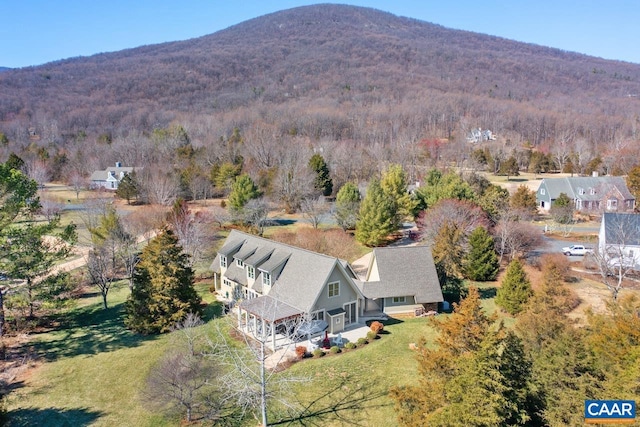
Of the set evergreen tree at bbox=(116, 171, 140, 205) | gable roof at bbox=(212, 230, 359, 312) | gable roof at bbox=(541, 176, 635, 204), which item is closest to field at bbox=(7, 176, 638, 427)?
gable roof at bbox=(212, 230, 359, 312)

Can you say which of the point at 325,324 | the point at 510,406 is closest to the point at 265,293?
the point at 325,324

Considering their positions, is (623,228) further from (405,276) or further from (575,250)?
(405,276)

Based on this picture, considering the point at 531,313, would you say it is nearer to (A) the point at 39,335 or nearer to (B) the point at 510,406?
(B) the point at 510,406

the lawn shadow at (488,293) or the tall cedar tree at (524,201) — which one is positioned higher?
the tall cedar tree at (524,201)

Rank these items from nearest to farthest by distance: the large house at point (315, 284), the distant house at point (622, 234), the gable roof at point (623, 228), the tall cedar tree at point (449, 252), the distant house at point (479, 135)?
the large house at point (315, 284) < the tall cedar tree at point (449, 252) < the distant house at point (622, 234) < the gable roof at point (623, 228) < the distant house at point (479, 135)

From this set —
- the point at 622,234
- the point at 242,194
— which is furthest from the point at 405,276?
the point at 242,194

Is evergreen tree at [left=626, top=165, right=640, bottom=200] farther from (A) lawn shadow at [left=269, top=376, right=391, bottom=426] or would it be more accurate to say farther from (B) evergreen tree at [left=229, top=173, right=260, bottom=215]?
(A) lawn shadow at [left=269, top=376, right=391, bottom=426]

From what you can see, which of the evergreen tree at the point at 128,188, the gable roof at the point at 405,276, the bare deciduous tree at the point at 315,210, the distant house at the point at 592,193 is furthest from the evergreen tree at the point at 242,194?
the distant house at the point at 592,193

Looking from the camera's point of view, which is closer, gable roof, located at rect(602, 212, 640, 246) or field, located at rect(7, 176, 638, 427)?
field, located at rect(7, 176, 638, 427)

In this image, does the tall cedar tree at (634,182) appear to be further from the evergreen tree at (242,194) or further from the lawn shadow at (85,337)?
the lawn shadow at (85,337)
